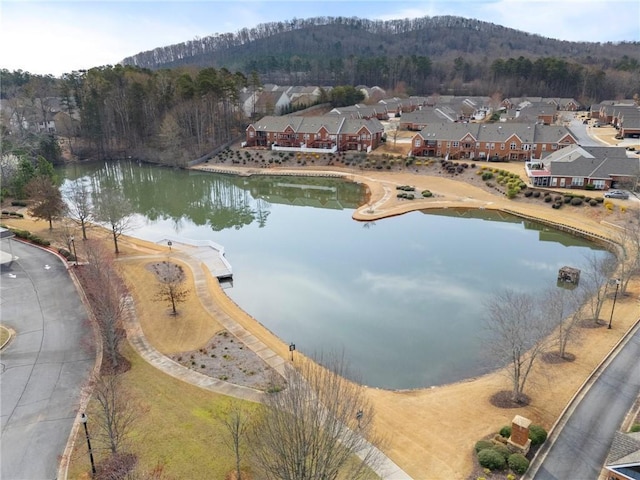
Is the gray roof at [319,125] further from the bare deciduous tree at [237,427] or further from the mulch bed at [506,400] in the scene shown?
the bare deciduous tree at [237,427]

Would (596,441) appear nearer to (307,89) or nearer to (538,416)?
(538,416)

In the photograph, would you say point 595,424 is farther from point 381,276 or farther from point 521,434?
point 381,276

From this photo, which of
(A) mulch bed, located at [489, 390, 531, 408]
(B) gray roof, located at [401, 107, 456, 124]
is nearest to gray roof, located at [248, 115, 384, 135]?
(B) gray roof, located at [401, 107, 456, 124]

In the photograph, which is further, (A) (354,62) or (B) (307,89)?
(A) (354,62)

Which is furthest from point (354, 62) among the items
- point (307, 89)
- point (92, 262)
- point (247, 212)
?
point (92, 262)

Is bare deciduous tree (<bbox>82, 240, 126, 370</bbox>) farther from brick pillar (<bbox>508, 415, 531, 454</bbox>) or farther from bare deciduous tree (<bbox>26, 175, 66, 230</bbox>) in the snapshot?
brick pillar (<bbox>508, 415, 531, 454</bbox>)

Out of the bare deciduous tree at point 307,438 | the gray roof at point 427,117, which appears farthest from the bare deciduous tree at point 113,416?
the gray roof at point 427,117

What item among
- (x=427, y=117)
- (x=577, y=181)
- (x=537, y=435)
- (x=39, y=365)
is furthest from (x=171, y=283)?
(x=427, y=117)
